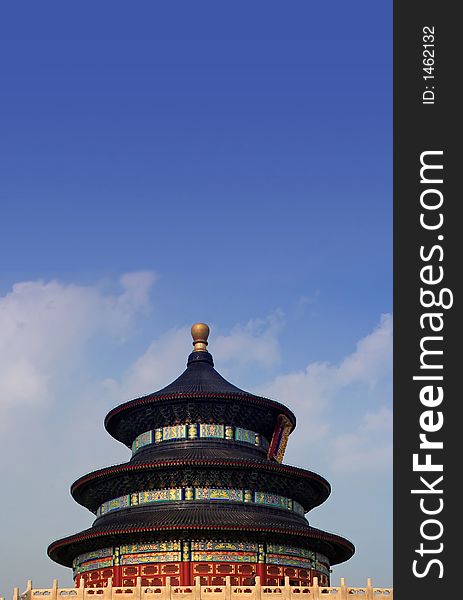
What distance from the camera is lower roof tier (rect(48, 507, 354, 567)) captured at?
43.7 meters

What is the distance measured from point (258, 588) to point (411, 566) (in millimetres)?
11949

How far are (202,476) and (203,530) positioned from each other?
4.46 m

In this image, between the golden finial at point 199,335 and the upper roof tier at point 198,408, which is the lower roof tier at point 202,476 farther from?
the golden finial at point 199,335

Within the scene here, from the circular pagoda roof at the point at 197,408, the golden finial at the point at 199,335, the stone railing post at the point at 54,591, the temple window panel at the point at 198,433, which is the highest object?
the golden finial at the point at 199,335

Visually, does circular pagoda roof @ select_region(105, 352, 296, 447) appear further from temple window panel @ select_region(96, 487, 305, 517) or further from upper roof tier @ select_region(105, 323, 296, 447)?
temple window panel @ select_region(96, 487, 305, 517)

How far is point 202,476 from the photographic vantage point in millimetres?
47938

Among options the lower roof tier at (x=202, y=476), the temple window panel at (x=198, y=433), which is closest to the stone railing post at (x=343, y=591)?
the lower roof tier at (x=202, y=476)

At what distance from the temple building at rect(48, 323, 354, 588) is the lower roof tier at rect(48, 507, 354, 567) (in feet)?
0.21

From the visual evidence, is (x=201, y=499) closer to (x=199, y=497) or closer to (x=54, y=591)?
(x=199, y=497)

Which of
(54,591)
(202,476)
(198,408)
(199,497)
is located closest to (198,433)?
(198,408)

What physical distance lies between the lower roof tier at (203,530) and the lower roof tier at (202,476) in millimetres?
1645

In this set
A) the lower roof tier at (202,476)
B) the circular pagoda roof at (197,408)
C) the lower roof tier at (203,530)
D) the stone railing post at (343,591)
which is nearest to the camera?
the stone railing post at (343,591)

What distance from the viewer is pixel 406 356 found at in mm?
28453

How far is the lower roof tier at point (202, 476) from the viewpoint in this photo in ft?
155
